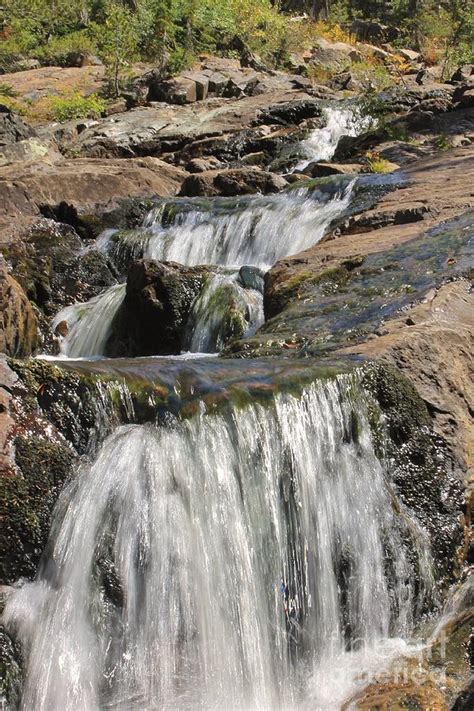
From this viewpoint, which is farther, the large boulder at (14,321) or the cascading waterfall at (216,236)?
the cascading waterfall at (216,236)

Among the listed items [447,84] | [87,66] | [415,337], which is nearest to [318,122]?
[447,84]

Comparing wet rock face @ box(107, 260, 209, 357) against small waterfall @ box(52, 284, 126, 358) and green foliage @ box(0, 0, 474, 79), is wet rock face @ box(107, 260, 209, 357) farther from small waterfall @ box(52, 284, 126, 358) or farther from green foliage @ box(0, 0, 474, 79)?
green foliage @ box(0, 0, 474, 79)

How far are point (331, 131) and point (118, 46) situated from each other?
898 cm

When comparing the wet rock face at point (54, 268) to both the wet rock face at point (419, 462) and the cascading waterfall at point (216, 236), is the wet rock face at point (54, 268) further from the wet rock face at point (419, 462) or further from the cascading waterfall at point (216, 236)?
the wet rock face at point (419, 462)

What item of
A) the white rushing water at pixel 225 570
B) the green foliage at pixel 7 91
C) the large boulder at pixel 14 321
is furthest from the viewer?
the green foliage at pixel 7 91

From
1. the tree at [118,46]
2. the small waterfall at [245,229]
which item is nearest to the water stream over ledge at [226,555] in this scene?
the small waterfall at [245,229]

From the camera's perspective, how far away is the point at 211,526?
4.78 meters

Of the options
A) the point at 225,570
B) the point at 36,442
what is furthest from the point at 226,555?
the point at 36,442

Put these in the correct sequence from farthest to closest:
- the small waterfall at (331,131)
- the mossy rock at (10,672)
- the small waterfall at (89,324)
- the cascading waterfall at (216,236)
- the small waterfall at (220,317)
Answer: the small waterfall at (331,131), the cascading waterfall at (216,236), the small waterfall at (89,324), the small waterfall at (220,317), the mossy rock at (10,672)

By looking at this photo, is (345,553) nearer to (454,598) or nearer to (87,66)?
(454,598)

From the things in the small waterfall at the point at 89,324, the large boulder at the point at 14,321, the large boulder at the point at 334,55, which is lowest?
the small waterfall at the point at 89,324

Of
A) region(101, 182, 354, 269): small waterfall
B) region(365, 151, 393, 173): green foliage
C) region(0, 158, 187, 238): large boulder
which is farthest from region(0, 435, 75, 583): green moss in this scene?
region(365, 151, 393, 173): green foliage

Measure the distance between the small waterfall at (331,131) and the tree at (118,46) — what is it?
7.87 meters

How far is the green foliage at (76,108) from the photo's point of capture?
22.8 metres
